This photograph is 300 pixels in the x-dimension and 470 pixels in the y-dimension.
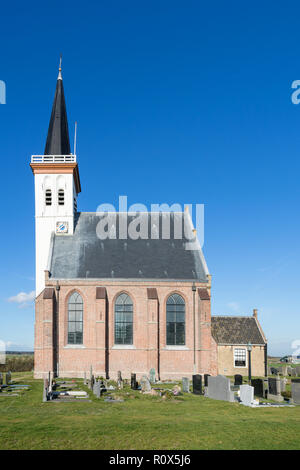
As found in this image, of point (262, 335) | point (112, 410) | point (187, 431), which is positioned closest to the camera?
point (187, 431)

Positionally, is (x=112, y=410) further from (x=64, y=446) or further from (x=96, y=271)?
(x=96, y=271)

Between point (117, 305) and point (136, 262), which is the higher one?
point (136, 262)

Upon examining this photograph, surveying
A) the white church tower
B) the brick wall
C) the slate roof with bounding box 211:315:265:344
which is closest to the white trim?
the white church tower

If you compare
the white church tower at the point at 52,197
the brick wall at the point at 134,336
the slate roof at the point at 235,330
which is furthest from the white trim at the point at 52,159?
the slate roof at the point at 235,330

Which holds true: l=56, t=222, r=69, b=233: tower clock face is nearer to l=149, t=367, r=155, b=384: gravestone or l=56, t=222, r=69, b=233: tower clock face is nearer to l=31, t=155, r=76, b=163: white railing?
l=31, t=155, r=76, b=163: white railing

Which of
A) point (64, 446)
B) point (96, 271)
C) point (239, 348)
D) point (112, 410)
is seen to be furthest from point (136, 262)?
point (64, 446)

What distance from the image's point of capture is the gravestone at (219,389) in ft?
76.4

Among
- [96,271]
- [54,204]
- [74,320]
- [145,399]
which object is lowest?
[145,399]

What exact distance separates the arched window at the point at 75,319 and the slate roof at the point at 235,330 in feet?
44.3

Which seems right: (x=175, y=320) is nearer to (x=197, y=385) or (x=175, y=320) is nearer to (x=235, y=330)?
(x=235, y=330)

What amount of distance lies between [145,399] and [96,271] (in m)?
15.1

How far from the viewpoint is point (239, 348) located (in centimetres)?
4266

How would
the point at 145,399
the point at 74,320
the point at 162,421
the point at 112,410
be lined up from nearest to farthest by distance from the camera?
the point at 162,421
the point at 112,410
the point at 145,399
the point at 74,320
